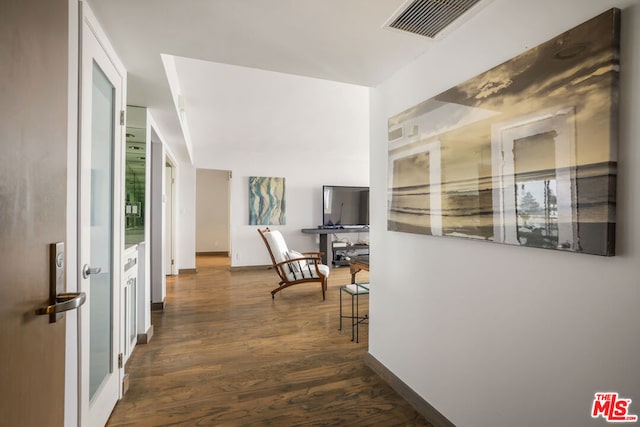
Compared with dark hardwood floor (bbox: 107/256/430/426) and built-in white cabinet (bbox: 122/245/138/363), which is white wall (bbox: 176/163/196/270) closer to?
dark hardwood floor (bbox: 107/256/430/426)

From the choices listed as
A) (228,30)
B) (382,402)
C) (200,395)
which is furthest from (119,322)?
(228,30)

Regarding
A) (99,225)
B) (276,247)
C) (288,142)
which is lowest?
(276,247)

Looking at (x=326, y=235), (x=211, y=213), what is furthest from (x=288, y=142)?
(x=211, y=213)

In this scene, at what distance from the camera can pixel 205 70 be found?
8.95 ft

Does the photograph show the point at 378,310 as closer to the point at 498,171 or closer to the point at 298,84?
the point at 498,171

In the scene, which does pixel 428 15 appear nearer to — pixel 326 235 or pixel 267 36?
pixel 267 36

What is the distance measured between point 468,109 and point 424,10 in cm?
50

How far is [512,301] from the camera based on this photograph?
130 cm

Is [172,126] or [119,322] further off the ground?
[172,126]

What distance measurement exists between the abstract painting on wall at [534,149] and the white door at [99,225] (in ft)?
5.54

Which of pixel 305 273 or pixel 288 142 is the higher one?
pixel 288 142

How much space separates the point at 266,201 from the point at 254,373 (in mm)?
4527

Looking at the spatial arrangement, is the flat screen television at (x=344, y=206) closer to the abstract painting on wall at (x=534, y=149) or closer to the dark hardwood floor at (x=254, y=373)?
the dark hardwood floor at (x=254, y=373)

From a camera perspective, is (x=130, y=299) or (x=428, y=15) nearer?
(x=428, y=15)
